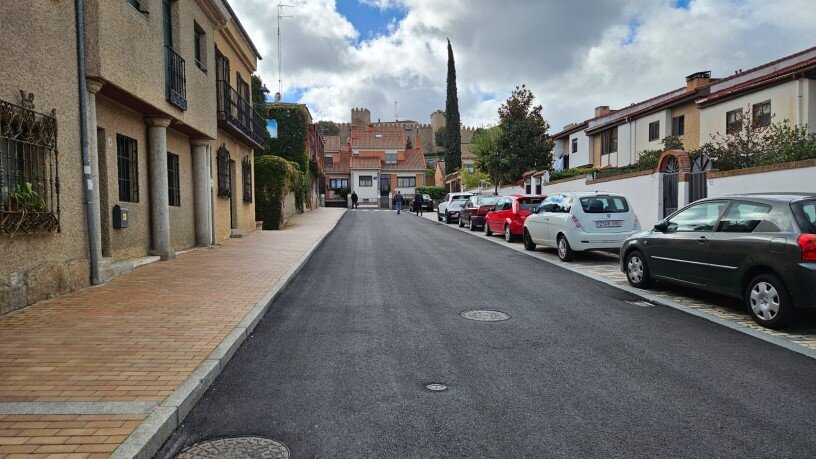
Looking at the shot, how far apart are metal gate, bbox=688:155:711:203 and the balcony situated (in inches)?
517

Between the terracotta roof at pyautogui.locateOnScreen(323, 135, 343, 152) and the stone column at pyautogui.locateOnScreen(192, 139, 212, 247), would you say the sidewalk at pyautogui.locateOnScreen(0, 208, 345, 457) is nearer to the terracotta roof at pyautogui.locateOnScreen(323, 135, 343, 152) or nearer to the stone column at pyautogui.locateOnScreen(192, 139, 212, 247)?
the stone column at pyautogui.locateOnScreen(192, 139, 212, 247)

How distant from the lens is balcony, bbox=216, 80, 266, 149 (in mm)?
16203

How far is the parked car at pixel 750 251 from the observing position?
5.92 meters

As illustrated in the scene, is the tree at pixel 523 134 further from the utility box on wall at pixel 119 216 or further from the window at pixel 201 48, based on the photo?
the utility box on wall at pixel 119 216

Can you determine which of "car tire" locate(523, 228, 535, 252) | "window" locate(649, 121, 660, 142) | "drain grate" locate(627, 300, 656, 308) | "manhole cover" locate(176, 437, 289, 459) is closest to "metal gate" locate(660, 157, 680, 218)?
"car tire" locate(523, 228, 535, 252)

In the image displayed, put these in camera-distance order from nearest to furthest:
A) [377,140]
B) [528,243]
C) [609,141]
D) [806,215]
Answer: [806,215]
[528,243]
[609,141]
[377,140]

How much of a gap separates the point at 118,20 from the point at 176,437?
310 inches

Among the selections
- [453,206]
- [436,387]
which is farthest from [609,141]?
[436,387]

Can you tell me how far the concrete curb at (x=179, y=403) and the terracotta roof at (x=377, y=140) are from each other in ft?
217

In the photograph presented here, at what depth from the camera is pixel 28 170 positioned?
7062mm

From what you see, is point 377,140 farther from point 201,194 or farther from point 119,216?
point 119,216

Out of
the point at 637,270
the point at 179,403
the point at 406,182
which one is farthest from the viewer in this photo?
the point at 406,182

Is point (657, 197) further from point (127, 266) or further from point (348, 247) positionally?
point (127, 266)

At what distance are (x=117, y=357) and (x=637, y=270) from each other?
25.2 ft
